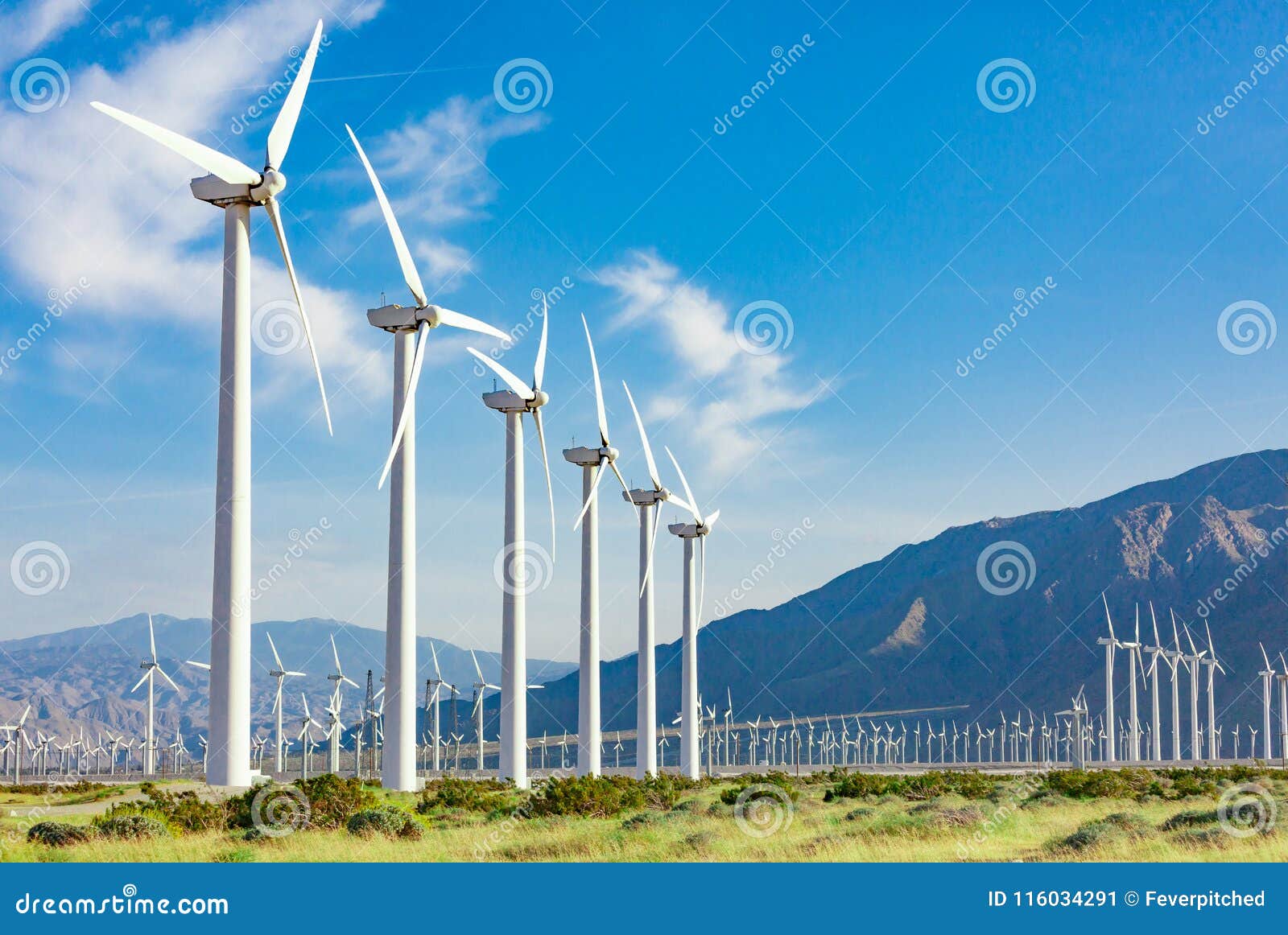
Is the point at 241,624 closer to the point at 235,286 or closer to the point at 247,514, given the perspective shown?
the point at 247,514

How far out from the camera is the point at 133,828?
31953 millimetres

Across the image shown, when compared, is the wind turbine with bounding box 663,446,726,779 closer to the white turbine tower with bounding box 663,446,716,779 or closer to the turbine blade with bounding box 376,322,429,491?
the white turbine tower with bounding box 663,446,716,779

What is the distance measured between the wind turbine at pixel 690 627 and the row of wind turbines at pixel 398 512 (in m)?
0.19

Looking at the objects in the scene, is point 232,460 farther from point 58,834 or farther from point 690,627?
point 690,627

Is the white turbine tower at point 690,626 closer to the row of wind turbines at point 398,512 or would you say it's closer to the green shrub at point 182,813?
the row of wind turbines at point 398,512

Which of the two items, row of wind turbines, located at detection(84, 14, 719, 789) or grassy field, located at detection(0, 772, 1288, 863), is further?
row of wind turbines, located at detection(84, 14, 719, 789)

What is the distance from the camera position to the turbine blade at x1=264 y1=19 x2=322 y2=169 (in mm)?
41250

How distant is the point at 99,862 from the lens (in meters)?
26.6

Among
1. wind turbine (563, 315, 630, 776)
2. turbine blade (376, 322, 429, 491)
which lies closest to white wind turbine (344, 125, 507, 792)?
turbine blade (376, 322, 429, 491)

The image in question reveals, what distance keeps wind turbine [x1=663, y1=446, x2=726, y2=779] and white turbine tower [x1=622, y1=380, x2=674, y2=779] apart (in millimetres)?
2567

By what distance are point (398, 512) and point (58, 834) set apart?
20859 millimetres

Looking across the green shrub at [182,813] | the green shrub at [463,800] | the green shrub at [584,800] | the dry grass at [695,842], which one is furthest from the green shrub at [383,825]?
the green shrub at [463,800]

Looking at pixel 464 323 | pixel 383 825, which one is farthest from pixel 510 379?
pixel 383 825

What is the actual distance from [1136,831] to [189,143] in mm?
30645
